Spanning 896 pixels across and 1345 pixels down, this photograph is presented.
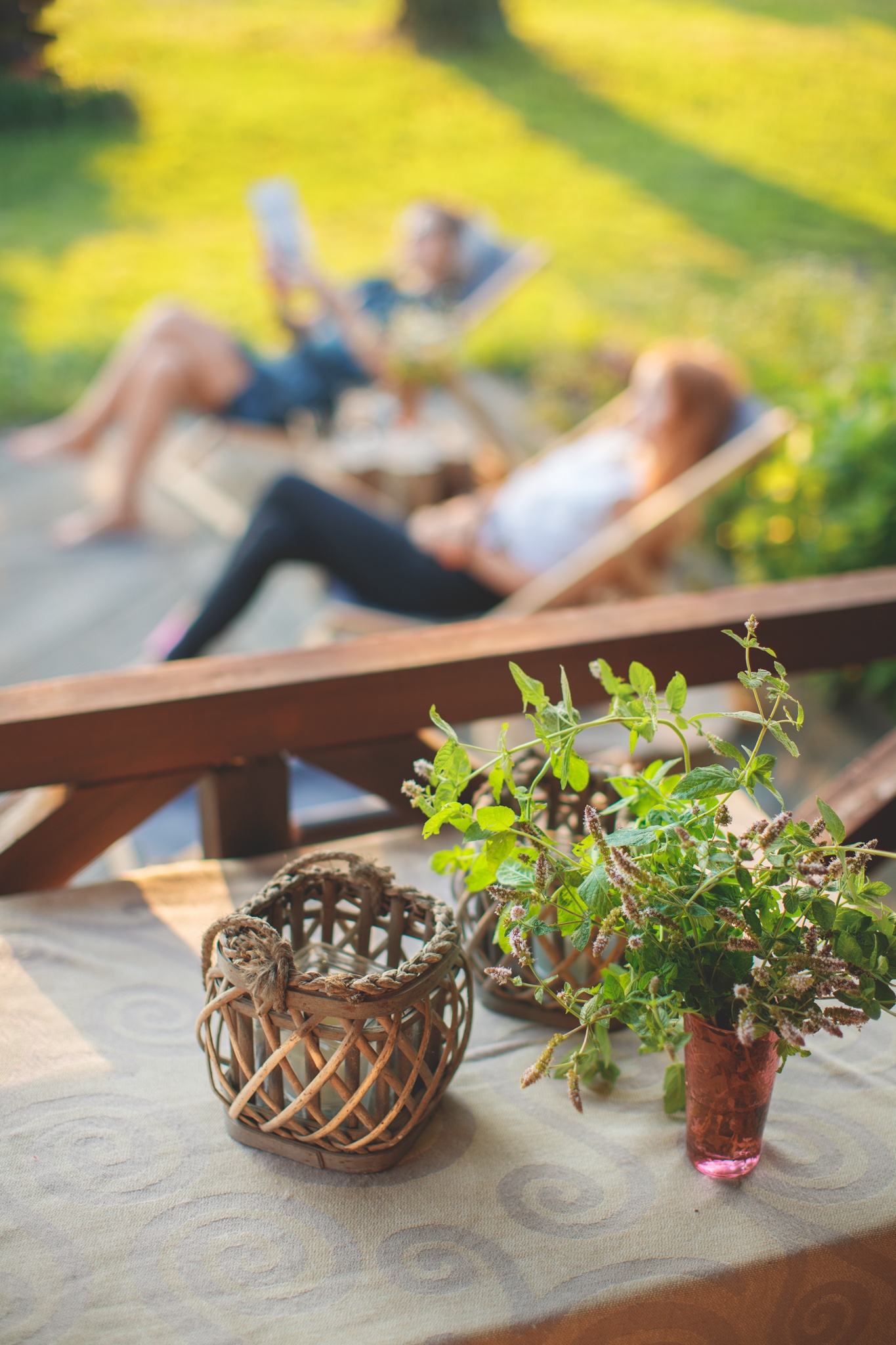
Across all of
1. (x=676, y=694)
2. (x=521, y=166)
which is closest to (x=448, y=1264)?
(x=676, y=694)

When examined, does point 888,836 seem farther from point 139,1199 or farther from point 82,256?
point 82,256

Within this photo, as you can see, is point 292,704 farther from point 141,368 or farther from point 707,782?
point 141,368

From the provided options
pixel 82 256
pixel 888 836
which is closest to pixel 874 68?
pixel 82 256

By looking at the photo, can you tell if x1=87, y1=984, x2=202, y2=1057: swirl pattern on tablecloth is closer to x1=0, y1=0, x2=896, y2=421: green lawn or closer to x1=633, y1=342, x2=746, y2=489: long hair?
x1=633, y1=342, x2=746, y2=489: long hair

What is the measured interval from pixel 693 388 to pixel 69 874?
1.60m

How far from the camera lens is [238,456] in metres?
3.14

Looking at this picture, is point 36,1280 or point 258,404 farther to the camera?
point 258,404

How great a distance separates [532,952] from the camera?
875 millimetres

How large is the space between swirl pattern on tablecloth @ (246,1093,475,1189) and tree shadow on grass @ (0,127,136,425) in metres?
3.82

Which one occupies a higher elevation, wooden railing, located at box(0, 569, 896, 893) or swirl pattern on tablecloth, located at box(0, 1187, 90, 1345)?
wooden railing, located at box(0, 569, 896, 893)

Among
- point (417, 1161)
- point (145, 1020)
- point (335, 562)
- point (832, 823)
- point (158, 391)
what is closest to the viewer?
point (832, 823)

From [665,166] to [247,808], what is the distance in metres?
4.42

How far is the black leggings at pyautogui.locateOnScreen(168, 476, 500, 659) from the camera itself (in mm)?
1839

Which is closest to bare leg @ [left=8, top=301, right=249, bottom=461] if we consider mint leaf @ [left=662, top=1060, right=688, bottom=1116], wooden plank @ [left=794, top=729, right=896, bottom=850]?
wooden plank @ [left=794, top=729, right=896, bottom=850]
